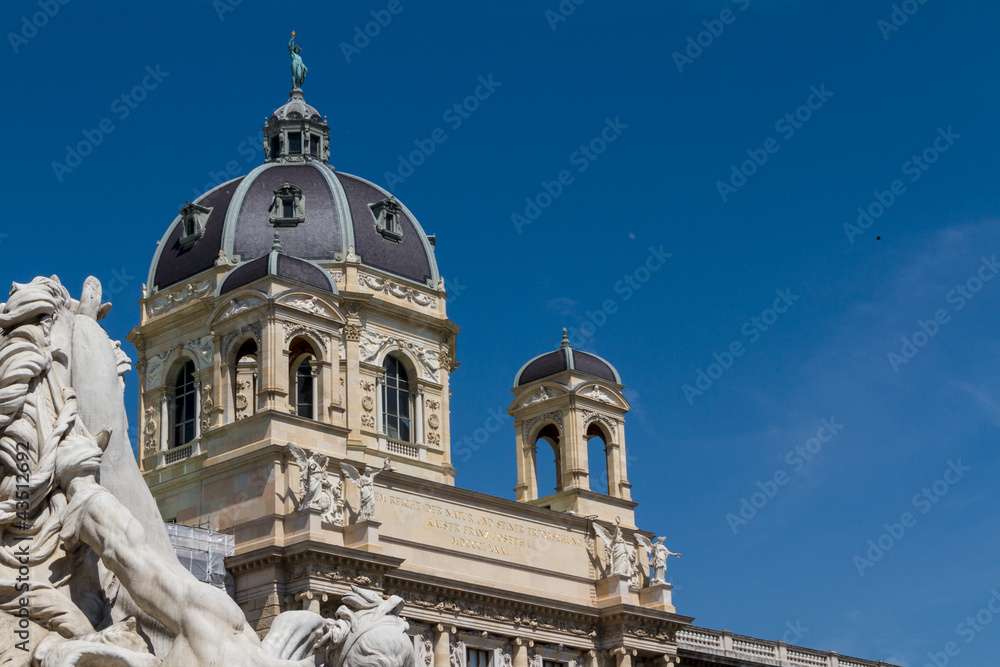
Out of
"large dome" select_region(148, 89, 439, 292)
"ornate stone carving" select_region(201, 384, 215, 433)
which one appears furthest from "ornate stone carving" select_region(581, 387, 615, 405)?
"ornate stone carving" select_region(201, 384, 215, 433)

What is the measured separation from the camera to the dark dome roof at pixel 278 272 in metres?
40.0

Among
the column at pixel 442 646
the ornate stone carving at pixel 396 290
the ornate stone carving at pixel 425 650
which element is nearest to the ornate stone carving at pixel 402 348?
the ornate stone carving at pixel 396 290

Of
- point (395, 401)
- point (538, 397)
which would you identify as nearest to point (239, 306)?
point (395, 401)

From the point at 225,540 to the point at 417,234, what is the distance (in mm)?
19879

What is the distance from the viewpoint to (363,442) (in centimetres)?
4659

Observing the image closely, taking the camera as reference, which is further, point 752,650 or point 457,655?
point 752,650

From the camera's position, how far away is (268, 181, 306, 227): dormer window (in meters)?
50.4

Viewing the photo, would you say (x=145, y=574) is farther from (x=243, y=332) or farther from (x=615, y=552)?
(x=615, y=552)

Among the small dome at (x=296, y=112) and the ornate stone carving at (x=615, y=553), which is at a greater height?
the small dome at (x=296, y=112)

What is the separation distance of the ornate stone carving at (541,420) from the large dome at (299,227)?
687 cm

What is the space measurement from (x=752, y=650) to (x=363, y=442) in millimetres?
14973

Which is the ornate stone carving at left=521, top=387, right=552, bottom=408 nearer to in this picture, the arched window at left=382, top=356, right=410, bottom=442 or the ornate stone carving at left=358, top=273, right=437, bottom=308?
the arched window at left=382, top=356, right=410, bottom=442

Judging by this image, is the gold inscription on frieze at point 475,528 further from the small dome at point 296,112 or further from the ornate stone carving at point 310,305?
→ the small dome at point 296,112

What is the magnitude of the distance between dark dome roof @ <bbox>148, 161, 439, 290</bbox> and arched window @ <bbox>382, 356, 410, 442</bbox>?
11.8ft
